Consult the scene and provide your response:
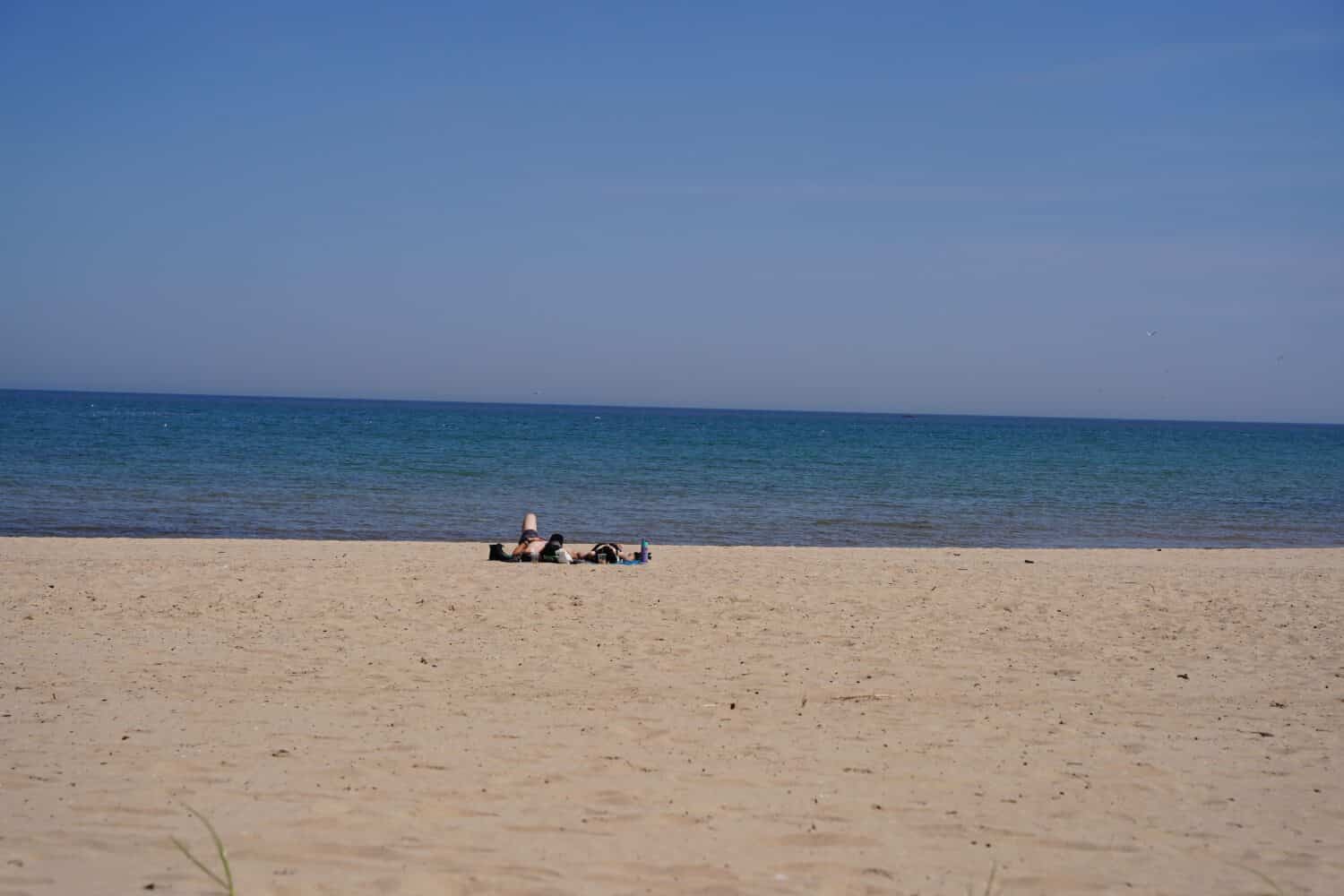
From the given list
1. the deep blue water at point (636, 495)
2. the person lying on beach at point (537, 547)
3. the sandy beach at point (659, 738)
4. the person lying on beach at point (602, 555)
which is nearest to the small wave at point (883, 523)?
the deep blue water at point (636, 495)

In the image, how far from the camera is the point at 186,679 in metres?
7.45

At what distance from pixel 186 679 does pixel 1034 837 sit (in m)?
5.80

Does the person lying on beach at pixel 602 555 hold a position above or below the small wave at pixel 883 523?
above

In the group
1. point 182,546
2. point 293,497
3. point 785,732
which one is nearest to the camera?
point 785,732

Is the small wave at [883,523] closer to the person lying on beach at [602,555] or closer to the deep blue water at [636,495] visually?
the deep blue water at [636,495]

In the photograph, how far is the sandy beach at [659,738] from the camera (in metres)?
4.62

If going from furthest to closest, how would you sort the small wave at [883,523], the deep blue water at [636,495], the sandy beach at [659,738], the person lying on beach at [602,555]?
the small wave at [883,523], the deep blue water at [636,495], the person lying on beach at [602,555], the sandy beach at [659,738]

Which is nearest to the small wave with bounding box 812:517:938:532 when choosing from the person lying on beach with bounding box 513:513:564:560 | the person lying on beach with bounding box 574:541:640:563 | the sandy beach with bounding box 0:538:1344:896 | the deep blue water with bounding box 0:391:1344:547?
the deep blue water with bounding box 0:391:1344:547

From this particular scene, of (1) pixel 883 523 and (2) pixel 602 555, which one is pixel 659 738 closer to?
(2) pixel 602 555

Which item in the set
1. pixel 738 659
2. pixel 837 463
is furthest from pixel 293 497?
pixel 837 463

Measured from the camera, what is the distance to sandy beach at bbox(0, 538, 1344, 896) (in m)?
4.62

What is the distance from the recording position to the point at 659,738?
6355 mm

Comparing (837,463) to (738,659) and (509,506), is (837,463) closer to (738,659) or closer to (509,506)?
(509,506)

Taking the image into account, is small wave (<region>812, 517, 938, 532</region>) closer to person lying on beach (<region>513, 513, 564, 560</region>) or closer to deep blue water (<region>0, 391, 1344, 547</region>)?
deep blue water (<region>0, 391, 1344, 547</region>)
